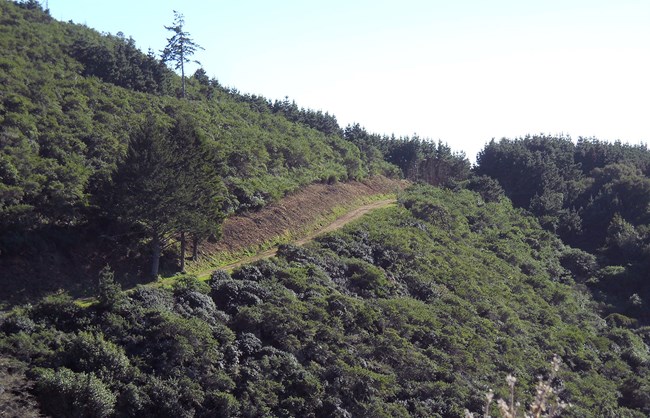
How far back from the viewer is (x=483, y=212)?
5441 cm

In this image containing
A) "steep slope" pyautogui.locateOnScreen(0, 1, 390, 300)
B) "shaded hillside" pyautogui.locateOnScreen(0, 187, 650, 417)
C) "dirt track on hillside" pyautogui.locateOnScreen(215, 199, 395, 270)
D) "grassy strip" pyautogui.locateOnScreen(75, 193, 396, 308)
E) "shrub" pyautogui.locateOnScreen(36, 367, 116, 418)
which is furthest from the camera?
"dirt track on hillside" pyautogui.locateOnScreen(215, 199, 395, 270)

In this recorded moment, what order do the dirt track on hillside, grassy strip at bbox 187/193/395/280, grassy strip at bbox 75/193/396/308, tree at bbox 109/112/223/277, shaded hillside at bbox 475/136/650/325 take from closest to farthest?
tree at bbox 109/112/223/277, grassy strip at bbox 75/193/396/308, grassy strip at bbox 187/193/395/280, the dirt track on hillside, shaded hillside at bbox 475/136/650/325

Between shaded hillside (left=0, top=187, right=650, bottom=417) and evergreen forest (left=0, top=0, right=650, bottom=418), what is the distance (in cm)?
9

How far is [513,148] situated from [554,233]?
18743mm

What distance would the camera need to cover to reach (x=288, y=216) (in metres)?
39.2

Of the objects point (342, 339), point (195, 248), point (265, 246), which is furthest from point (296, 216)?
point (342, 339)

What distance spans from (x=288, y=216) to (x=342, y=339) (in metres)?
13.4

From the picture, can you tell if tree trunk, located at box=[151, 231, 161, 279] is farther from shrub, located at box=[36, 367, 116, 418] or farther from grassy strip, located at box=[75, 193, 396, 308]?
shrub, located at box=[36, 367, 116, 418]

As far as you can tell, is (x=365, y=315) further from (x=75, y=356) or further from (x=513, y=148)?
(x=513, y=148)

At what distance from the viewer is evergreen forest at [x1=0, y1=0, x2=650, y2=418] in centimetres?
2184

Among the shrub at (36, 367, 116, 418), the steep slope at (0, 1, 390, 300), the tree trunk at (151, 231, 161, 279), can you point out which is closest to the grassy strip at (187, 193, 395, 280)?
the steep slope at (0, 1, 390, 300)

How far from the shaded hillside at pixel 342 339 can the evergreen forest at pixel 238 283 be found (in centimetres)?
9

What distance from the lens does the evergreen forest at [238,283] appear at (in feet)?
71.7

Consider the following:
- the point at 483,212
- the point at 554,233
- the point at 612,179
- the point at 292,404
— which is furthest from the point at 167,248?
the point at 612,179
